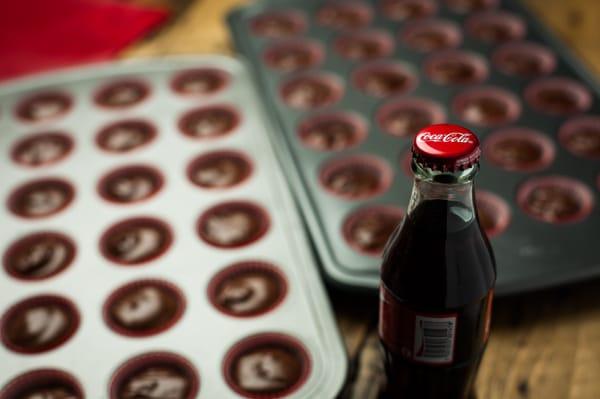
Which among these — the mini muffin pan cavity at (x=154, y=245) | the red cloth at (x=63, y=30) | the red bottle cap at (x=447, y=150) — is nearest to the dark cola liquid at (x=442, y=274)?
the red bottle cap at (x=447, y=150)

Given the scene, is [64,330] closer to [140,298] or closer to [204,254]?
[140,298]

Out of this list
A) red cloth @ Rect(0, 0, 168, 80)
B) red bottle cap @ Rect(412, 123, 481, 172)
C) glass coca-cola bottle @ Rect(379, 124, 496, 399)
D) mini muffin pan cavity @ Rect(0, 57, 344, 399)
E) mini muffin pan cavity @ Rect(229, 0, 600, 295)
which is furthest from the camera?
red cloth @ Rect(0, 0, 168, 80)

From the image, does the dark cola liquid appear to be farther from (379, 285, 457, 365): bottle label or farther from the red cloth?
the red cloth

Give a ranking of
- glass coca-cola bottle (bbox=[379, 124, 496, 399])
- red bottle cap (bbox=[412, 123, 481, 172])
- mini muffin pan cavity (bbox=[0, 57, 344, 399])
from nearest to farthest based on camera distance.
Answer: red bottle cap (bbox=[412, 123, 481, 172]), glass coca-cola bottle (bbox=[379, 124, 496, 399]), mini muffin pan cavity (bbox=[0, 57, 344, 399])

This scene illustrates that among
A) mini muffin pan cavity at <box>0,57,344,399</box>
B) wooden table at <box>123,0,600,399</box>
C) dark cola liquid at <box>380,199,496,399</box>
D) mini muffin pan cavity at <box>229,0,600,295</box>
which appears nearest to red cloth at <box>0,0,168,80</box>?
mini muffin pan cavity at <box>0,57,344,399</box>

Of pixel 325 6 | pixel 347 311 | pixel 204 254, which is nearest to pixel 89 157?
pixel 204 254

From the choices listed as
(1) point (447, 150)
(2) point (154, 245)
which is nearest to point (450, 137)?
(1) point (447, 150)

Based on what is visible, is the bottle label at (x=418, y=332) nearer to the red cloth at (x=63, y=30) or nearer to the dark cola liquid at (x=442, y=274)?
the dark cola liquid at (x=442, y=274)

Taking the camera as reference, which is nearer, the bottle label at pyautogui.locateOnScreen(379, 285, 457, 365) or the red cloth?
the bottle label at pyautogui.locateOnScreen(379, 285, 457, 365)
